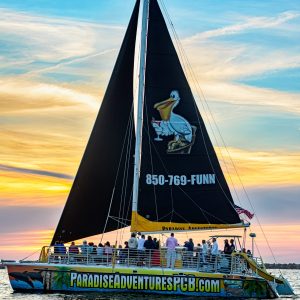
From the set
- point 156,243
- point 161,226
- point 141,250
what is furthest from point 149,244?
point 161,226

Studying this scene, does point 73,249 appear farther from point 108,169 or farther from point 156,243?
point 108,169

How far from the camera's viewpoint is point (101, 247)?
123 ft

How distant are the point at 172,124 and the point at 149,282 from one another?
815cm

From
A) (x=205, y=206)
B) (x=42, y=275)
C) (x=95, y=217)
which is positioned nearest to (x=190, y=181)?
(x=205, y=206)

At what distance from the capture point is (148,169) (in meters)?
39.3

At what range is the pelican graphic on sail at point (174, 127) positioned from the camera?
130 feet

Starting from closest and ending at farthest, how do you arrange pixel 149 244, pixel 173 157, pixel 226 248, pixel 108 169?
1. pixel 149 244
2. pixel 226 248
3. pixel 173 157
4. pixel 108 169

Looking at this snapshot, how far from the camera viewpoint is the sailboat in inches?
1526

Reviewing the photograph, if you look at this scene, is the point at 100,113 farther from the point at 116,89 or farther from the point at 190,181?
the point at 190,181

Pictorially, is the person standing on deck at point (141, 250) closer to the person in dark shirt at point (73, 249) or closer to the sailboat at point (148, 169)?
the sailboat at point (148, 169)

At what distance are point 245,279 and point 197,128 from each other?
8036 mm

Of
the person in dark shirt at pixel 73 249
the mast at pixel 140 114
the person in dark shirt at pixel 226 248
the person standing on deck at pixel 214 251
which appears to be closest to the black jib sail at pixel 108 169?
the mast at pixel 140 114

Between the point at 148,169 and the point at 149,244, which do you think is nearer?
the point at 149,244

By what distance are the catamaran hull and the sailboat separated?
0.74 meters
